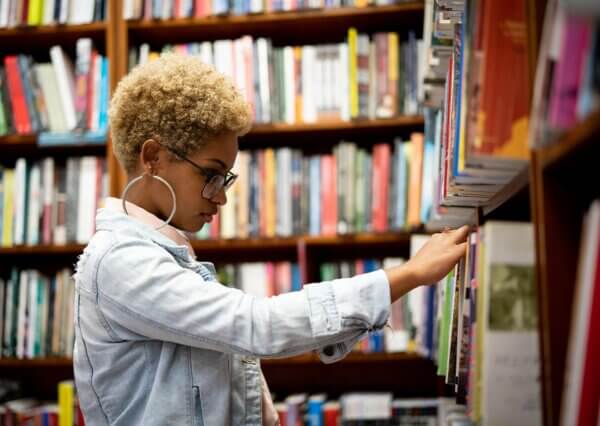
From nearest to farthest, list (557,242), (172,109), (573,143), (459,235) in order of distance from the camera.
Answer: (573,143) → (557,242) → (459,235) → (172,109)

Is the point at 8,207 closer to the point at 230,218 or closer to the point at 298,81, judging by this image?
the point at 230,218

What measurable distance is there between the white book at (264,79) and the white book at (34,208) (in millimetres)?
785

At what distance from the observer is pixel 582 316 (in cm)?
69

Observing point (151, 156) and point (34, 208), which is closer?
point (151, 156)

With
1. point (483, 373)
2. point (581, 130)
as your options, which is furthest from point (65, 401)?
point (581, 130)

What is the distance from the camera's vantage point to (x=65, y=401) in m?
2.25

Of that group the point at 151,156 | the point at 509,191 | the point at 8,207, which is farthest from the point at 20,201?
the point at 509,191

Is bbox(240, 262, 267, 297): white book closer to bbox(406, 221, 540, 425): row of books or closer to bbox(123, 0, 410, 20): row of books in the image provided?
bbox(123, 0, 410, 20): row of books

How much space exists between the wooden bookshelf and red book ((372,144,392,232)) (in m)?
1.42

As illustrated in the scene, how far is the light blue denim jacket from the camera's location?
1062mm

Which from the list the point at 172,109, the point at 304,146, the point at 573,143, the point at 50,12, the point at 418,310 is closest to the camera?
the point at 573,143

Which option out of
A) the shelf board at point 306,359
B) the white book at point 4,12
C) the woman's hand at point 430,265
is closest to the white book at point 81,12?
the white book at point 4,12

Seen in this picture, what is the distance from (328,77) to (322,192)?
37 cm

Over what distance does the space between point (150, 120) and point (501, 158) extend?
2.23 feet
